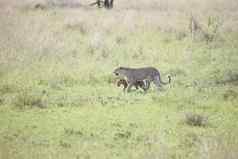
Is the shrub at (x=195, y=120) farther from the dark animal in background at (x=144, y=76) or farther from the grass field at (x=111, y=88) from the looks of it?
the dark animal in background at (x=144, y=76)

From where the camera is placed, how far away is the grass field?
748 cm

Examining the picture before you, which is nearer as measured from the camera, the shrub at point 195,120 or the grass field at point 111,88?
the grass field at point 111,88

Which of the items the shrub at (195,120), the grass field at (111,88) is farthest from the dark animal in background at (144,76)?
the shrub at (195,120)

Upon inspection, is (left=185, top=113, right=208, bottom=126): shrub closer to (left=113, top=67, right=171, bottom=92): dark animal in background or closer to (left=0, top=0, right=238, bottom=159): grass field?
(left=0, top=0, right=238, bottom=159): grass field

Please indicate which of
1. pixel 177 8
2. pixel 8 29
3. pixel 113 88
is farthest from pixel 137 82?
pixel 177 8

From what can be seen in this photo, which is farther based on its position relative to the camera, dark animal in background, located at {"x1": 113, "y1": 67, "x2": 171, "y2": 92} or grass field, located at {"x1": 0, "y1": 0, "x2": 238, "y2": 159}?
dark animal in background, located at {"x1": 113, "y1": 67, "x2": 171, "y2": 92}

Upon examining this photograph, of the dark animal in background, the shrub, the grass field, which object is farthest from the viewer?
the dark animal in background

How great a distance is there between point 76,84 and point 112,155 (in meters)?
3.58

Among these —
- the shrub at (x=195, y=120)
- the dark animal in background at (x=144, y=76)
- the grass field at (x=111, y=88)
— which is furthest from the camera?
the dark animal in background at (x=144, y=76)

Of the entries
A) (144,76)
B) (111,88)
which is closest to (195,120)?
(144,76)

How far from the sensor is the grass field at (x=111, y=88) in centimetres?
748

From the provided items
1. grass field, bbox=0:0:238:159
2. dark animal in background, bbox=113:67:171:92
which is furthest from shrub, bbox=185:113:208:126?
dark animal in background, bbox=113:67:171:92

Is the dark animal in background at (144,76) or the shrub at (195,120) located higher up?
the dark animal in background at (144,76)

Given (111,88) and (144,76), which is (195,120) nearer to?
(144,76)
